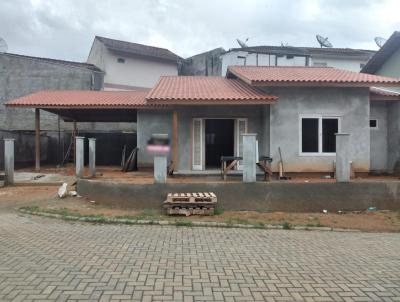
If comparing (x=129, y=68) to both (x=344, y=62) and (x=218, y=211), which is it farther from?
(x=218, y=211)

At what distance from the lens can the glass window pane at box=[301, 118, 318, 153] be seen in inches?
508

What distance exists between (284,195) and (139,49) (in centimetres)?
2358

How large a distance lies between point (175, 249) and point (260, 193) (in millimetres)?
3972

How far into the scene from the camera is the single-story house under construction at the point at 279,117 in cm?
1270

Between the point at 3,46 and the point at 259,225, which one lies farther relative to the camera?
the point at 3,46

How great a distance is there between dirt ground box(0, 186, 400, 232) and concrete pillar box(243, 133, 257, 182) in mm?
910

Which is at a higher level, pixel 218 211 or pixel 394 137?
pixel 394 137

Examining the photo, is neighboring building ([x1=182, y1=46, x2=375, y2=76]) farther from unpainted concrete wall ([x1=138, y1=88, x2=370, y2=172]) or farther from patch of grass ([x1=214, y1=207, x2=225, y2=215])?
patch of grass ([x1=214, y1=207, x2=225, y2=215])

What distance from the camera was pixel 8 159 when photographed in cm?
1284

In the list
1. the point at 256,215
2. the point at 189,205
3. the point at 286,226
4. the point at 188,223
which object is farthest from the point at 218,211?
the point at 286,226

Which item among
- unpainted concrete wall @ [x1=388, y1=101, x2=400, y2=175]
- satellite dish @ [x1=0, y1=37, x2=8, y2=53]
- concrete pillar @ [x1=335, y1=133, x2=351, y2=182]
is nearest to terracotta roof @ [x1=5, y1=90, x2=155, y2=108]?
concrete pillar @ [x1=335, y1=133, x2=351, y2=182]

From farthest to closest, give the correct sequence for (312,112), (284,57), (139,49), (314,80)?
(139,49), (284,57), (312,112), (314,80)

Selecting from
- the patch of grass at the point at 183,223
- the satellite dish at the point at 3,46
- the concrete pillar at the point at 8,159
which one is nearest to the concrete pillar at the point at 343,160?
the patch of grass at the point at 183,223

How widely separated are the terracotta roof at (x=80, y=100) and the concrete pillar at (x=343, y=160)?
8.36 meters
